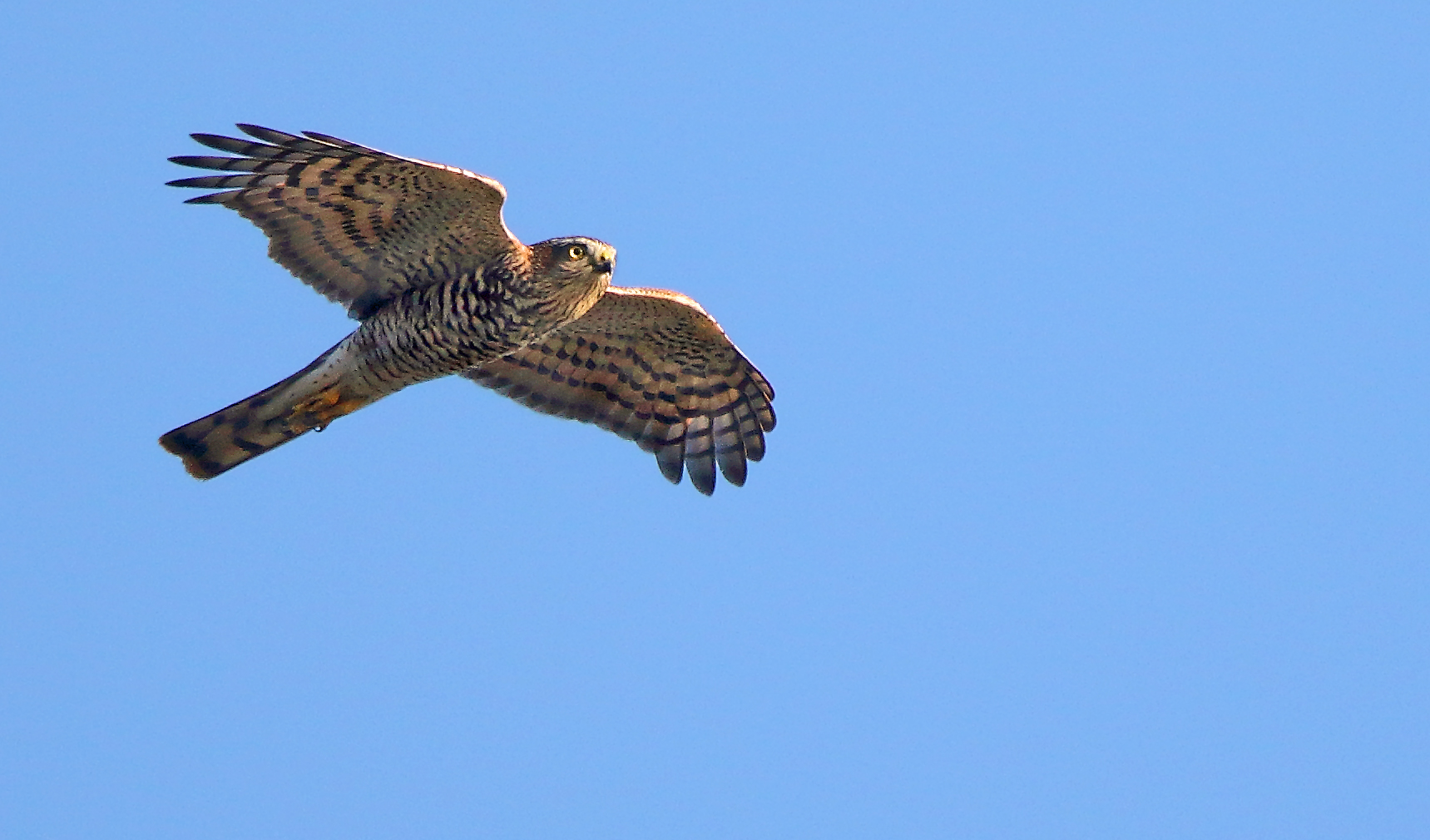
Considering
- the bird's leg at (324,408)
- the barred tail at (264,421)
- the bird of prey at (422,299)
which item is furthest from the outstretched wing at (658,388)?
the barred tail at (264,421)

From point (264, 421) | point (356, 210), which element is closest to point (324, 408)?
point (264, 421)

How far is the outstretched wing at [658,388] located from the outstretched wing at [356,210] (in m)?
1.14

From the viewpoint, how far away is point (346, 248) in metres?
11.9

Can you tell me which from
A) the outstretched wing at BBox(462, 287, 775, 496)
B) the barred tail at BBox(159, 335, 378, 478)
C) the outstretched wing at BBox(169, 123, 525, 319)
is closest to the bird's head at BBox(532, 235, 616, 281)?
the outstretched wing at BBox(169, 123, 525, 319)

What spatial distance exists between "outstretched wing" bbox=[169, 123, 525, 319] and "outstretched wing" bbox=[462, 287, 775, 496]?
1.14m

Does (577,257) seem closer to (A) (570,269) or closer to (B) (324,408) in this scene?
(A) (570,269)

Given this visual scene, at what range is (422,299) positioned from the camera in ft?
38.9

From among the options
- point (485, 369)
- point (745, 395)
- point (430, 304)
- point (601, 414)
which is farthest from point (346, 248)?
point (745, 395)

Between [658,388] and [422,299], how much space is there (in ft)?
6.86

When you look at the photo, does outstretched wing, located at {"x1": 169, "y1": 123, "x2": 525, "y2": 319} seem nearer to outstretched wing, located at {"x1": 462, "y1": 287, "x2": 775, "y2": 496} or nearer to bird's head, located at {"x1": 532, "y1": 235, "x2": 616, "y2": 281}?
bird's head, located at {"x1": 532, "y1": 235, "x2": 616, "y2": 281}

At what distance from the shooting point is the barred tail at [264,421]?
11906 mm

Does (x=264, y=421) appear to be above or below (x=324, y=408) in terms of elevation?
below

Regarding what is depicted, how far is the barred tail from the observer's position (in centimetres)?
1191

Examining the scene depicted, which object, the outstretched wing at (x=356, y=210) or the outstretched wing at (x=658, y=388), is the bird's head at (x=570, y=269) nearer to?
the outstretched wing at (x=356, y=210)
